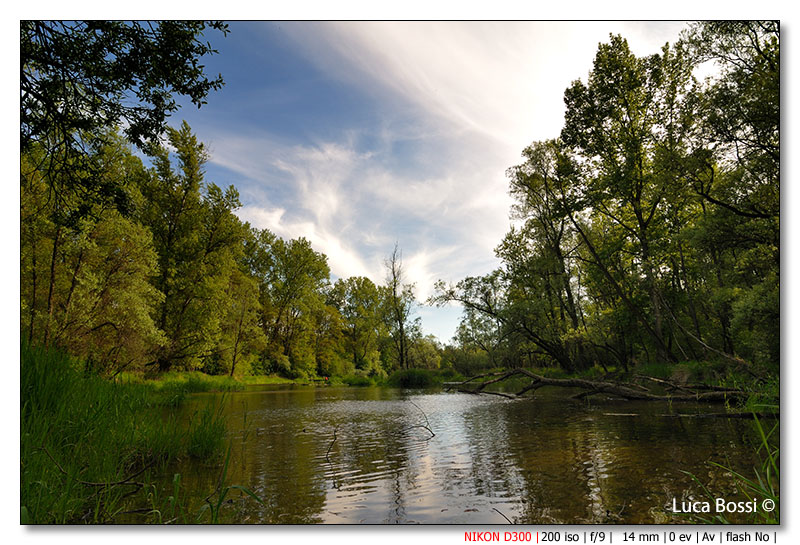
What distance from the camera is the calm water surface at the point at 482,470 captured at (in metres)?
A: 3.16

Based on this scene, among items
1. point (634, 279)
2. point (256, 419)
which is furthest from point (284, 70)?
point (634, 279)

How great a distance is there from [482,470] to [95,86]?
6.37 meters

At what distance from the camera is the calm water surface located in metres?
3.16

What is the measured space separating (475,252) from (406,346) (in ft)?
113

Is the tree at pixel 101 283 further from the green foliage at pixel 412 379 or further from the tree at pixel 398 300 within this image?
the tree at pixel 398 300

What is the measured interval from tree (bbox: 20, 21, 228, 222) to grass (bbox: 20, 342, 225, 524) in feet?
7.48

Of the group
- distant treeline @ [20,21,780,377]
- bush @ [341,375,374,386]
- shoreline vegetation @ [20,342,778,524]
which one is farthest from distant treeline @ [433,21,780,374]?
bush @ [341,375,374,386]

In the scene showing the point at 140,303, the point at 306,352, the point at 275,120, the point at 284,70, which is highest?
the point at 284,70

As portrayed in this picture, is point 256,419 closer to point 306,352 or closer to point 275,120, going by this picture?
point 275,120

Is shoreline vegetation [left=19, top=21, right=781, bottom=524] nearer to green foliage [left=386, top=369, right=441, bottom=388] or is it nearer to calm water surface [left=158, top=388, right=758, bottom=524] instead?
green foliage [left=386, top=369, right=441, bottom=388]

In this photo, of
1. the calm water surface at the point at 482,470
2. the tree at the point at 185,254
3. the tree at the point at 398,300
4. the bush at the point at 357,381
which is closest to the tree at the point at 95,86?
the calm water surface at the point at 482,470

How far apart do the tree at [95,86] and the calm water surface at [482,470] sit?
13.2 ft

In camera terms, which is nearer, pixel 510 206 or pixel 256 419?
pixel 256 419
